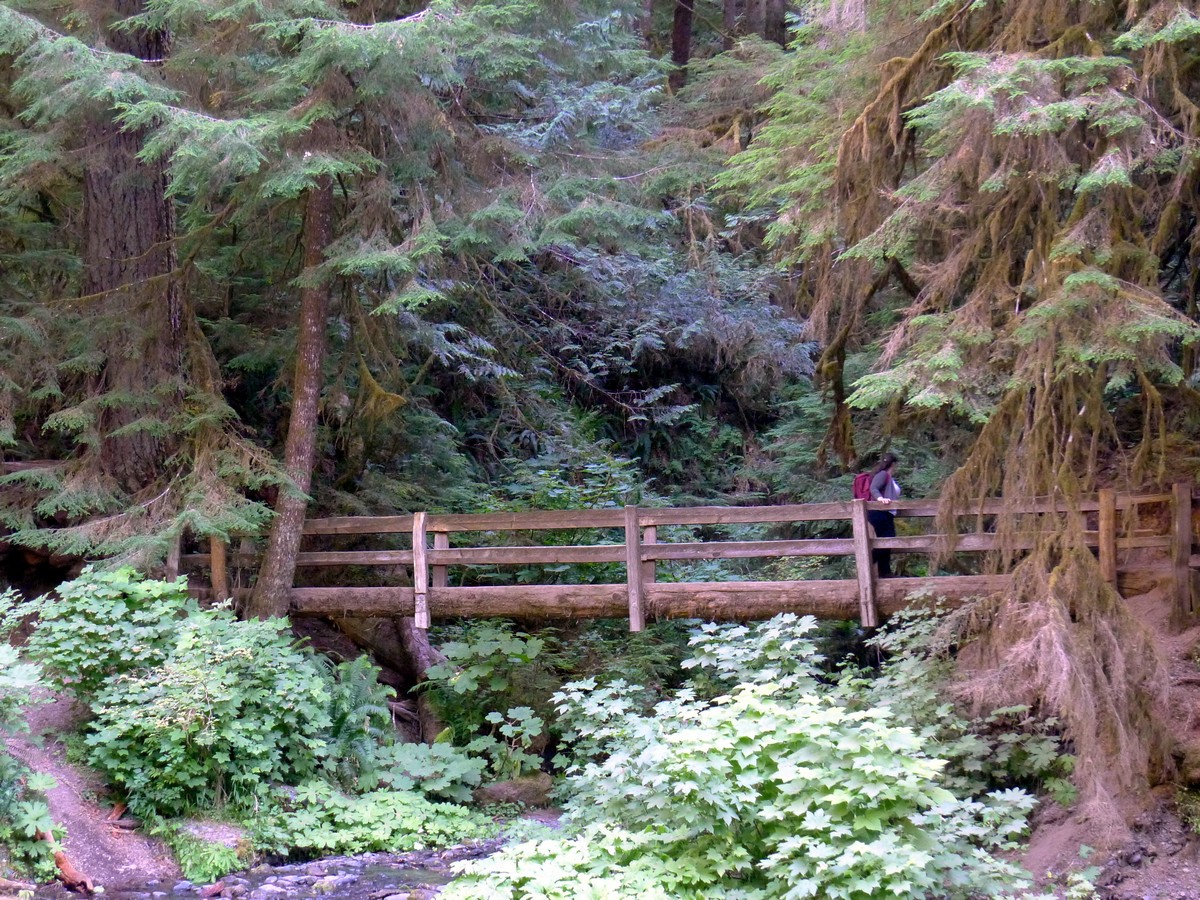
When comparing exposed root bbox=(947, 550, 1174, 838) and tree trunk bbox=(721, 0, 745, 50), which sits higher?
tree trunk bbox=(721, 0, 745, 50)

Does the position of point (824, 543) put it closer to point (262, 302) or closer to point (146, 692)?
point (146, 692)

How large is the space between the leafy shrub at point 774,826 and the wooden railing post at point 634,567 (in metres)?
3.56

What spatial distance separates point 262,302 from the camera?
11023 millimetres

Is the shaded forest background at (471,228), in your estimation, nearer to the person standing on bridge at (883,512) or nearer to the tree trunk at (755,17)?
the person standing on bridge at (883,512)

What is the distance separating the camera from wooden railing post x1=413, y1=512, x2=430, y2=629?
9.98 meters

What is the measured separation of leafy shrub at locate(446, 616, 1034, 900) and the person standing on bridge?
396 centimetres

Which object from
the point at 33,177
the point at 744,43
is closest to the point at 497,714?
the point at 33,177

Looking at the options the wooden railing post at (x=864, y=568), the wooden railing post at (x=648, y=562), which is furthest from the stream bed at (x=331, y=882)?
the wooden railing post at (x=864, y=568)

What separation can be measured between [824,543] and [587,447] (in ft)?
21.8

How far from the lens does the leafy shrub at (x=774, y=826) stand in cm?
491

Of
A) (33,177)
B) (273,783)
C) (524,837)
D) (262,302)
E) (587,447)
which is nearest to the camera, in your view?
(524,837)

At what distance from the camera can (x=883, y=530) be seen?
1005cm

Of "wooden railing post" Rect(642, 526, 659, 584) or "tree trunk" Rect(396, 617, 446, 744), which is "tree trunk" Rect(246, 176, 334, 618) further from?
"wooden railing post" Rect(642, 526, 659, 584)

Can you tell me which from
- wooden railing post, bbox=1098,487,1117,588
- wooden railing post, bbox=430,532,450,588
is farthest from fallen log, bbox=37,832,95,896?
wooden railing post, bbox=1098,487,1117,588
